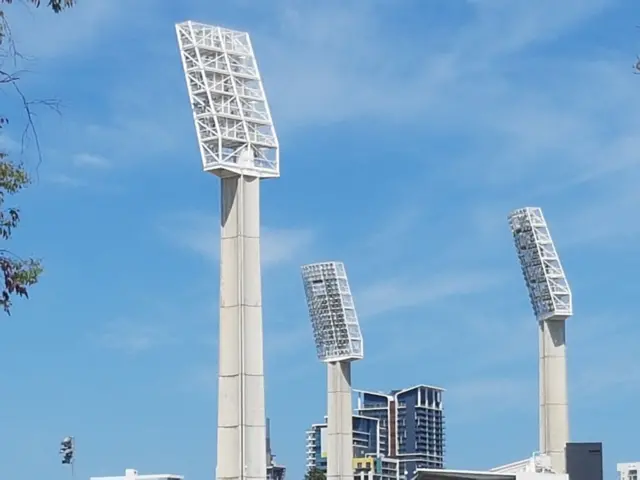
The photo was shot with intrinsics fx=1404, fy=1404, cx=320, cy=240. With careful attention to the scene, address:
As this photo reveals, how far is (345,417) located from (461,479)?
181 ft

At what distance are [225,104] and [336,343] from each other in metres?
32.2

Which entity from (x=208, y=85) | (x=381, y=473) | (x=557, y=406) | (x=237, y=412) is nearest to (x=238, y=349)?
(x=237, y=412)

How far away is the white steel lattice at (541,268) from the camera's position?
294ft

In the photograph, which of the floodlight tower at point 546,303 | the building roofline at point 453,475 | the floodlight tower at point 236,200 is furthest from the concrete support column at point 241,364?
the floodlight tower at point 546,303

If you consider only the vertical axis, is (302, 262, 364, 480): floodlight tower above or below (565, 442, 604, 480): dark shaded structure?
above

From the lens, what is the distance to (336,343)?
93.5 m

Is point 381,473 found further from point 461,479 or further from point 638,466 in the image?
point 461,479

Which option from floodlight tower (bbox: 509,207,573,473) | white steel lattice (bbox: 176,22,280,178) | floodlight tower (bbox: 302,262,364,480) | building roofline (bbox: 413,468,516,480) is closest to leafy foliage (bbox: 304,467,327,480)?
floodlight tower (bbox: 302,262,364,480)

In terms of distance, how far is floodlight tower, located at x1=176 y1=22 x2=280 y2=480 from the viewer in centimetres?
6084

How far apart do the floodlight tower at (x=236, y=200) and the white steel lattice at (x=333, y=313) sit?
29.0m

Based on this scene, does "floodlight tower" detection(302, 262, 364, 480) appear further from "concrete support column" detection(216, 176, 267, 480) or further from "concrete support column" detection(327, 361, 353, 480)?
"concrete support column" detection(216, 176, 267, 480)

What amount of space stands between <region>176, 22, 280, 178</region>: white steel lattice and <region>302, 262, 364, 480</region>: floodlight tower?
28968 millimetres

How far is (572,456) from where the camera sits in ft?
167

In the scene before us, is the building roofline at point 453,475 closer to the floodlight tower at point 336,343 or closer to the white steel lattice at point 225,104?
the white steel lattice at point 225,104
